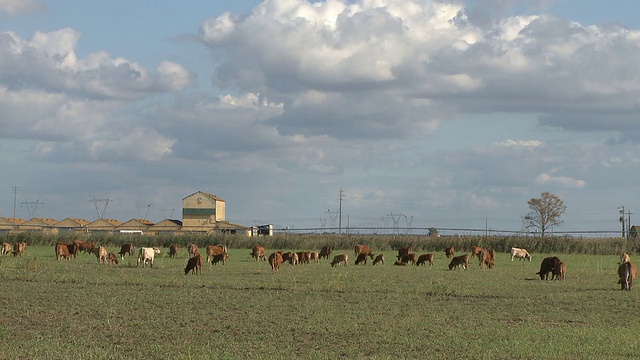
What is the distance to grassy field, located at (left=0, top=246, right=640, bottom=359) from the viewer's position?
14852 mm

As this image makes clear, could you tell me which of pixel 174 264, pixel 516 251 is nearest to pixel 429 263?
pixel 516 251

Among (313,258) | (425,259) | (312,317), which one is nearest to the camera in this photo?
(312,317)

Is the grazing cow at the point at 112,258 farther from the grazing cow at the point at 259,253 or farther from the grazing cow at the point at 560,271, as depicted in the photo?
the grazing cow at the point at 560,271

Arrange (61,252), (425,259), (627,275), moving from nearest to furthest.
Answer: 1. (627,275)
2. (425,259)
3. (61,252)

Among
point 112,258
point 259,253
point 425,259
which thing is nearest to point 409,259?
point 425,259

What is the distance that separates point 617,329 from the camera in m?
17.5

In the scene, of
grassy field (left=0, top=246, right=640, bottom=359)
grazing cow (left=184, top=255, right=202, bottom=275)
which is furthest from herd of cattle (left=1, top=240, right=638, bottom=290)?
grassy field (left=0, top=246, right=640, bottom=359)

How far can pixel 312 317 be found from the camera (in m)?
19.0

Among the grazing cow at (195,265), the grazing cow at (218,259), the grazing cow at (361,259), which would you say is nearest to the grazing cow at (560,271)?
the grazing cow at (361,259)

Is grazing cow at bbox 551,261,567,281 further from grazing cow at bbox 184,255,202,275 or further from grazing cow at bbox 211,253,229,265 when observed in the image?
grazing cow at bbox 211,253,229,265

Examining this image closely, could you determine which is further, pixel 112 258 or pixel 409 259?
pixel 409 259

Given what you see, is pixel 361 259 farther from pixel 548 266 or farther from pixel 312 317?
pixel 312 317

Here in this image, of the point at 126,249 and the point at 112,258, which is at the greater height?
the point at 126,249

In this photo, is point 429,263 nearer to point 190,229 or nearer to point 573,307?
point 573,307
